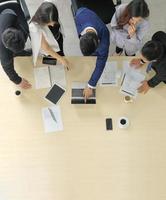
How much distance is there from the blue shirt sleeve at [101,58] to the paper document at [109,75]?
0.31 feet

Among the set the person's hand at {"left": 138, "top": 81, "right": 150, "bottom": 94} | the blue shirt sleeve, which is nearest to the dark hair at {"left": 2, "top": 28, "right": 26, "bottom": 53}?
the blue shirt sleeve

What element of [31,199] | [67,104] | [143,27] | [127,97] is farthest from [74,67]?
[31,199]

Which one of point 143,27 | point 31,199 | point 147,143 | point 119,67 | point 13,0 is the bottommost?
point 31,199

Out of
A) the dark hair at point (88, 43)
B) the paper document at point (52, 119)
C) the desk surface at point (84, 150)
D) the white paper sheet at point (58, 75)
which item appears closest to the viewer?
the dark hair at point (88, 43)

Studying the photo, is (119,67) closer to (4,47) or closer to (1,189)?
(4,47)

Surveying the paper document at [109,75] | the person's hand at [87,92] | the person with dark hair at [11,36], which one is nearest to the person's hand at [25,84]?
the person with dark hair at [11,36]

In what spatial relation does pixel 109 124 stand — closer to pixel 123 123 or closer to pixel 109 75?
pixel 123 123

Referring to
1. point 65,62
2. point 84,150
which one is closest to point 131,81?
point 65,62

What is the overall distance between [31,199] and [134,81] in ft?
3.54

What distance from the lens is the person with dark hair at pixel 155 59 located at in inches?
81.0

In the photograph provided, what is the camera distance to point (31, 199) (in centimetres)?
207

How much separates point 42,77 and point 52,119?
32cm

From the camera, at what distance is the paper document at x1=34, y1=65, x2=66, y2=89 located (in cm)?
229

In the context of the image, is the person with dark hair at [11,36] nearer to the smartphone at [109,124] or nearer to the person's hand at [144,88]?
the smartphone at [109,124]
